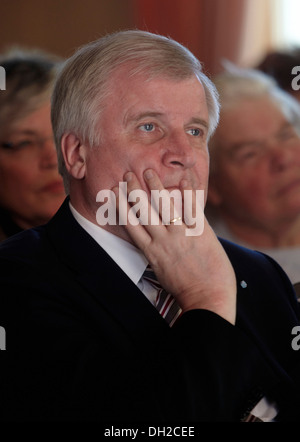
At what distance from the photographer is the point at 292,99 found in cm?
242

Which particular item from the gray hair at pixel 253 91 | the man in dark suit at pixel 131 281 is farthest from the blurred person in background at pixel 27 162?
the gray hair at pixel 253 91

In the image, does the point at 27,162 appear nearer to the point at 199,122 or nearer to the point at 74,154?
the point at 74,154

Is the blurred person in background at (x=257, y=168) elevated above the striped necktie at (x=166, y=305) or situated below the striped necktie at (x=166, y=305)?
above

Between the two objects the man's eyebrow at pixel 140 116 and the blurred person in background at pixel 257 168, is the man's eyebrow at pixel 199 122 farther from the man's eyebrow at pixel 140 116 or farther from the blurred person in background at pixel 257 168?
the blurred person in background at pixel 257 168

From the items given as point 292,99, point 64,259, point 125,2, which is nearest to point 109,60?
point 64,259

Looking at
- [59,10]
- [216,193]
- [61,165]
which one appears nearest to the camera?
[61,165]

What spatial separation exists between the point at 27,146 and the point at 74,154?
60 cm

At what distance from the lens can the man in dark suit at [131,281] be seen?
1175mm

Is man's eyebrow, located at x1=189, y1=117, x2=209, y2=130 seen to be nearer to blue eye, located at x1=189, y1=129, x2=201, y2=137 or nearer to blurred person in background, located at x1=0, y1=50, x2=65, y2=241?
blue eye, located at x1=189, y1=129, x2=201, y2=137

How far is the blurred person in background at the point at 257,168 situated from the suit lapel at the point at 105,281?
96 centimetres

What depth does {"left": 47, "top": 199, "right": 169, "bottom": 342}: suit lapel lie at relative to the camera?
1303 mm
